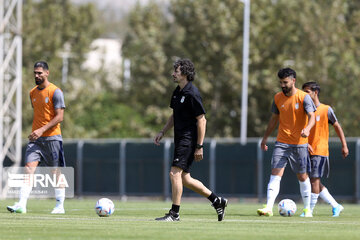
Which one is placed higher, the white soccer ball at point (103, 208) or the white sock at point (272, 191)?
the white sock at point (272, 191)

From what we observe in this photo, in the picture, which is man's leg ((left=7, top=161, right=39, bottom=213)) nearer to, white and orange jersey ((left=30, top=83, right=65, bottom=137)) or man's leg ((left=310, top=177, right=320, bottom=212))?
white and orange jersey ((left=30, top=83, right=65, bottom=137))

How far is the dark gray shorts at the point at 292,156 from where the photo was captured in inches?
562

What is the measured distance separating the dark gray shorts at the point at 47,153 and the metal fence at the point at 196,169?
16.5 metres

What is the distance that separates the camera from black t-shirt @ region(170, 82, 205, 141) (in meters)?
12.4

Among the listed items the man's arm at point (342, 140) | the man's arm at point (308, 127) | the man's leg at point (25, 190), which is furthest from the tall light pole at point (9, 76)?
the man's arm at point (308, 127)

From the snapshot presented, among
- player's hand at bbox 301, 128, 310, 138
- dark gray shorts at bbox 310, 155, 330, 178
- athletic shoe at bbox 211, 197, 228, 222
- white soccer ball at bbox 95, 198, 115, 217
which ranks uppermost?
player's hand at bbox 301, 128, 310, 138

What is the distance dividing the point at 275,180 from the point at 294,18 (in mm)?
27915

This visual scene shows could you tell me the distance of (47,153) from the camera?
14.3m

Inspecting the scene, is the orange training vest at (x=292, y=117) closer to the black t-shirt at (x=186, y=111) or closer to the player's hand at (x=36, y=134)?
the black t-shirt at (x=186, y=111)

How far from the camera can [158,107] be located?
43781mm

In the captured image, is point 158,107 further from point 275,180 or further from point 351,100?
point 275,180

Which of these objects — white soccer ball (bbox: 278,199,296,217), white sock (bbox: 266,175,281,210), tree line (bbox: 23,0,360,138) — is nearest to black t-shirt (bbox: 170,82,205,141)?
white sock (bbox: 266,175,281,210)

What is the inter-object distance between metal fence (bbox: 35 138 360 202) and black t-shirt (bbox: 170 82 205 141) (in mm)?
17536

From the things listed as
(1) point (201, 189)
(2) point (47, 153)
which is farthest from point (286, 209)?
(2) point (47, 153)
